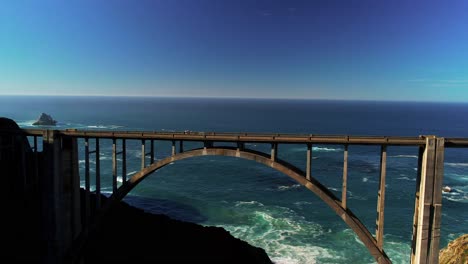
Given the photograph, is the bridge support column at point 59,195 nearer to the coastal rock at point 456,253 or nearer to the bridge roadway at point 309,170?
the bridge roadway at point 309,170

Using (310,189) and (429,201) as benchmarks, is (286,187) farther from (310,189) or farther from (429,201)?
(429,201)

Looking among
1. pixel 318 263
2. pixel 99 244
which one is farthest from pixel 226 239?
pixel 99 244

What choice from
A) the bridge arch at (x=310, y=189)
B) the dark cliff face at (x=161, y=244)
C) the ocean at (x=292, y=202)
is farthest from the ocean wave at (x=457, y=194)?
the bridge arch at (x=310, y=189)

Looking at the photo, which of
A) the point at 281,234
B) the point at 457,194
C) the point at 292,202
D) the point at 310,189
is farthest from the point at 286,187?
the point at 310,189

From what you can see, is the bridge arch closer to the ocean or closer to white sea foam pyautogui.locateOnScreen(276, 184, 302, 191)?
the ocean

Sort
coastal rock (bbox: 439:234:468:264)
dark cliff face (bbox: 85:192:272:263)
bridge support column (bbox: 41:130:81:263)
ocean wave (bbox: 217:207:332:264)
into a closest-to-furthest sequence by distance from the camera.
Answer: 1. bridge support column (bbox: 41:130:81:263)
2. coastal rock (bbox: 439:234:468:264)
3. dark cliff face (bbox: 85:192:272:263)
4. ocean wave (bbox: 217:207:332:264)

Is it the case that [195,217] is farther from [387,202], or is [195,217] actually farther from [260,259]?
[387,202]

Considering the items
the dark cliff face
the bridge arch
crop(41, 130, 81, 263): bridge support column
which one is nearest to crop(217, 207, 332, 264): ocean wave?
the dark cliff face
